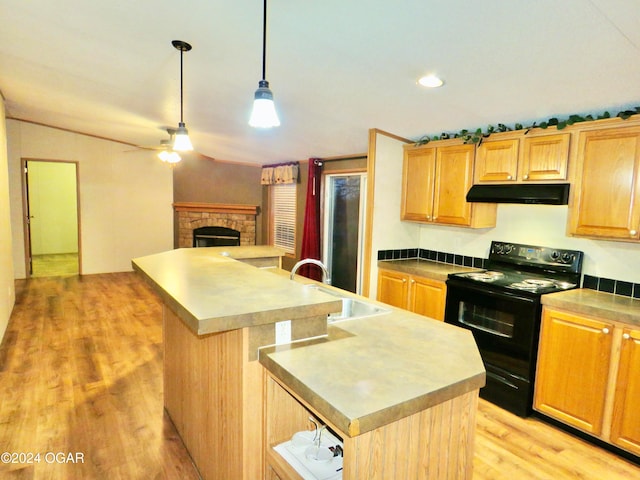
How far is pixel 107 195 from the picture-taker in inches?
288

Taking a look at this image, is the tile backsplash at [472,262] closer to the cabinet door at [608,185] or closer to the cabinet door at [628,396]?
the cabinet door at [608,185]

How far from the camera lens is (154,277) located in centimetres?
216

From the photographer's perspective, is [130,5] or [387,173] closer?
[130,5]

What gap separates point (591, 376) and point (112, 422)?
10.7ft

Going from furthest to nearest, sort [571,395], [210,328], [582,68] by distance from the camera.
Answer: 1. [571,395]
2. [582,68]
3. [210,328]

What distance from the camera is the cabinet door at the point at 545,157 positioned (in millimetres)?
2848

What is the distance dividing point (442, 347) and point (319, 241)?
414 centimetres

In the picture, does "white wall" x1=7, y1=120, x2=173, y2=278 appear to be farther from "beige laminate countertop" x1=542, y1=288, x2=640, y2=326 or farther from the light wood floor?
"beige laminate countertop" x1=542, y1=288, x2=640, y2=326

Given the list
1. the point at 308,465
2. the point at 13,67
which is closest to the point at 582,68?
the point at 308,465

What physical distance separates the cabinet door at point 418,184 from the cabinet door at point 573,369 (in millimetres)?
1551

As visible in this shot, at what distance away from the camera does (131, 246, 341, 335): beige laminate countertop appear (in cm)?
150

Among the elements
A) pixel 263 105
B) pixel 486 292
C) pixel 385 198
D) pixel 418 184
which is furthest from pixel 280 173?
pixel 263 105

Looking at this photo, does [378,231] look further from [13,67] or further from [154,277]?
[13,67]

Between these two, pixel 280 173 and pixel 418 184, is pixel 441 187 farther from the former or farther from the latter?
pixel 280 173
